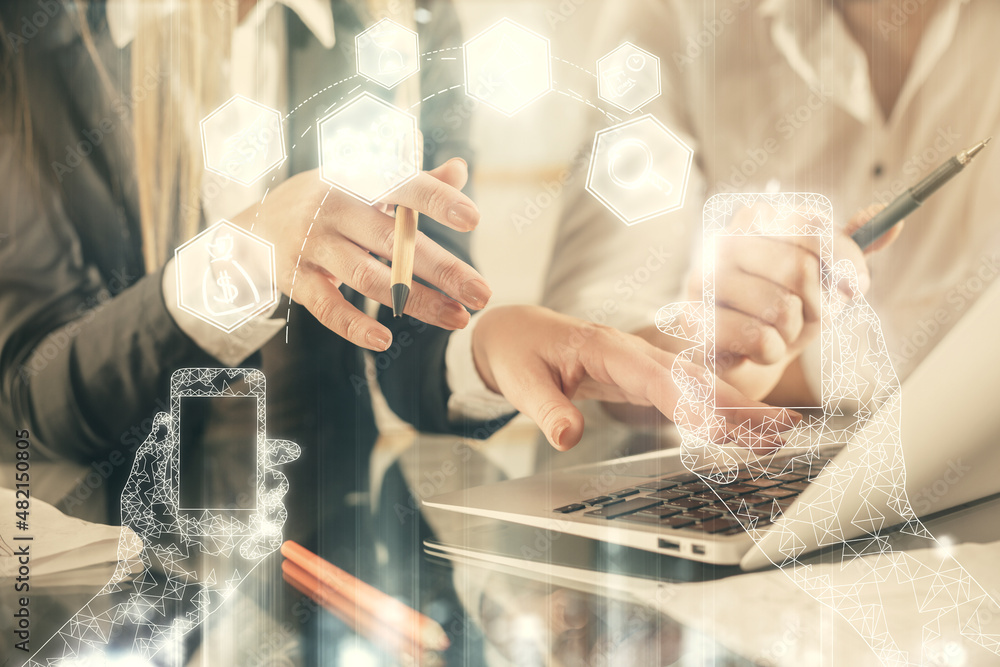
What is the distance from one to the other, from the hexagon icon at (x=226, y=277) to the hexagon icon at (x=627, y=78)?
1.80 feet

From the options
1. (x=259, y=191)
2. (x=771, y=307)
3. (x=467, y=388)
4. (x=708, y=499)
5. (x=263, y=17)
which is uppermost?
(x=263, y=17)

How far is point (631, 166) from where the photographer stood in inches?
33.8

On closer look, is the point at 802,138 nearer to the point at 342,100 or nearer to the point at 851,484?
the point at 851,484

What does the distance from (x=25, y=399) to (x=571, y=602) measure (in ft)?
2.82

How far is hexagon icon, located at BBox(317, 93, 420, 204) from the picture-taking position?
0.85 m

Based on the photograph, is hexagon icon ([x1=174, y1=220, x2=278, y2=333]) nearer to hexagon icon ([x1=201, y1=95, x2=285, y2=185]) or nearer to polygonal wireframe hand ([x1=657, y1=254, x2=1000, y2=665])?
hexagon icon ([x1=201, y1=95, x2=285, y2=185])

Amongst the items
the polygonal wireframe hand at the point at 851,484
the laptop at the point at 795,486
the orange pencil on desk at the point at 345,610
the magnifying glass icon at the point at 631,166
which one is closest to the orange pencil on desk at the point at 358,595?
the orange pencil on desk at the point at 345,610

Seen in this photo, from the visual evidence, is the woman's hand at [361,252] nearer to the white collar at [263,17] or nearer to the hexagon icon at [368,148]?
the hexagon icon at [368,148]

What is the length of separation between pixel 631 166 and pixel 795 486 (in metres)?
0.51

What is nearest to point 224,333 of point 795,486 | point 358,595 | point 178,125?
point 178,125

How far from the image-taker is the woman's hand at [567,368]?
84 cm

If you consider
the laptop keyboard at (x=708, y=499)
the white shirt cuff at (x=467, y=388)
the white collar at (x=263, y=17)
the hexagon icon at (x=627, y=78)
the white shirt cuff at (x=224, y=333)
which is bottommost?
the laptop keyboard at (x=708, y=499)

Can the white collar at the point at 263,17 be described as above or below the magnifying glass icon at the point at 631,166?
above

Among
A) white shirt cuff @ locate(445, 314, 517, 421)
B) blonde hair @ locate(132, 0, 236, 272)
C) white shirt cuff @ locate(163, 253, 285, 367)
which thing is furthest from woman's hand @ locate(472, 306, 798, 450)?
blonde hair @ locate(132, 0, 236, 272)
